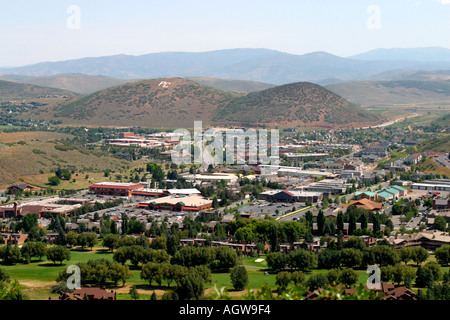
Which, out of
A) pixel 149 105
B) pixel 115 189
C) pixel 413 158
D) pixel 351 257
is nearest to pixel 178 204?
pixel 115 189

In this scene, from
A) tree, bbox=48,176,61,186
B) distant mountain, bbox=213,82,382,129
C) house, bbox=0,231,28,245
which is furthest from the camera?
distant mountain, bbox=213,82,382,129

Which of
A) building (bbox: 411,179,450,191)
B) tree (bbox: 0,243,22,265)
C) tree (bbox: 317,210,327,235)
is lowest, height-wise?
building (bbox: 411,179,450,191)

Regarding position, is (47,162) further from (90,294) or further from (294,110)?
(294,110)

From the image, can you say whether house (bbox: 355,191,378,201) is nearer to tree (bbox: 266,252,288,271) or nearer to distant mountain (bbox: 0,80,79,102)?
tree (bbox: 266,252,288,271)

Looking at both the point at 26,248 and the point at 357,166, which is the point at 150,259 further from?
the point at 357,166

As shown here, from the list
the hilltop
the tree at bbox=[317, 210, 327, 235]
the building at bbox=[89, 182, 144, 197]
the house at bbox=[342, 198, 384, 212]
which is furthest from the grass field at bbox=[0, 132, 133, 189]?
the hilltop

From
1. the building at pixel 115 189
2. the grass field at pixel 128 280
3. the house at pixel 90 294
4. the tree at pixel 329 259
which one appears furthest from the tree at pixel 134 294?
the building at pixel 115 189

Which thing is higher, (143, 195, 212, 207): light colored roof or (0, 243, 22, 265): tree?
(0, 243, 22, 265): tree
